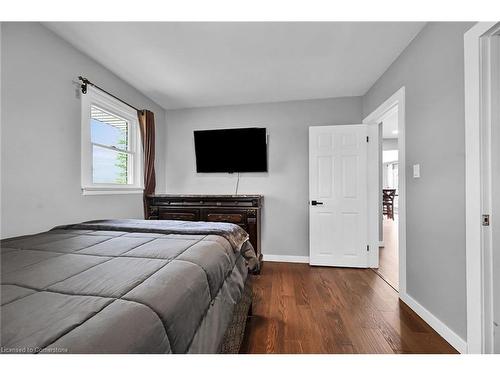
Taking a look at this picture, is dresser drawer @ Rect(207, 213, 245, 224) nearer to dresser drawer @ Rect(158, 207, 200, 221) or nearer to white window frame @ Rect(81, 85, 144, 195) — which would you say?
dresser drawer @ Rect(158, 207, 200, 221)

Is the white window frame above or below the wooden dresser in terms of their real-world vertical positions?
above

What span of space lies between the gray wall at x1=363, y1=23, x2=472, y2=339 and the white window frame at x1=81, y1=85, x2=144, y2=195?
315cm

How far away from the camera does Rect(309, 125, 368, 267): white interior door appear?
298 cm

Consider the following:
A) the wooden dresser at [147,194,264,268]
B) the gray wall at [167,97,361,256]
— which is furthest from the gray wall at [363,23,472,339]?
the wooden dresser at [147,194,264,268]

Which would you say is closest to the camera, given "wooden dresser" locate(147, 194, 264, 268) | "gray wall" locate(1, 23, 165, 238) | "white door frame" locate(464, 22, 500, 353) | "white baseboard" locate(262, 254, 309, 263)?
"white door frame" locate(464, 22, 500, 353)

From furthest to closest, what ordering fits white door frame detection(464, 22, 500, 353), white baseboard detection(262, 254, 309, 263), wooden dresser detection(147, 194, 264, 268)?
white baseboard detection(262, 254, 309, 263) → wooden dresser detection(147, 194, 264, 268) → white door frame detection(464, 22, 500, 353)

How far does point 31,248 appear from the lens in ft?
3.79

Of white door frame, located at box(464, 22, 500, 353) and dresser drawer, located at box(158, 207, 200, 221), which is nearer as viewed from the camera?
white door frame, located at box(464, 22, 500, 353)

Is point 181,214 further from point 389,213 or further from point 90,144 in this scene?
point 389,213

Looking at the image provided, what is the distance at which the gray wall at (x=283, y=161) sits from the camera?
10.8 ft

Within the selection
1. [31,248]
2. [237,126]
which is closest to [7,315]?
[31,248]

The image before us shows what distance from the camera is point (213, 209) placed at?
2.97 m

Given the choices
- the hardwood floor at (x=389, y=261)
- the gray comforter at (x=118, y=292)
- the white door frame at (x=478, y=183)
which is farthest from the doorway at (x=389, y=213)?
the gray comforter at (x=118, y=292)
